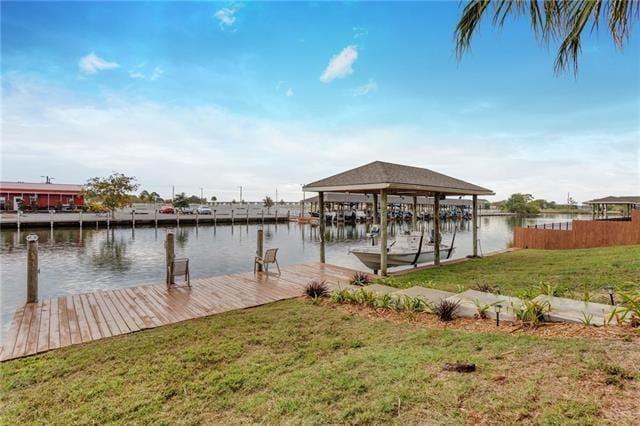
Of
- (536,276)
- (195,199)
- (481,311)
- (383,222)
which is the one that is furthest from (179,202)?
(481,311)

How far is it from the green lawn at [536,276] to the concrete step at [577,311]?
2.64ft

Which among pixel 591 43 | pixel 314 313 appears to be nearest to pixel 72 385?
pixel 314 313

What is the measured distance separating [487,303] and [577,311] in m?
1.14

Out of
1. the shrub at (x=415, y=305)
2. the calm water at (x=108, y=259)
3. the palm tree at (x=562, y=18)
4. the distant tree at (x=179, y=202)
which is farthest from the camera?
the distant tree at (x=179, y=202)

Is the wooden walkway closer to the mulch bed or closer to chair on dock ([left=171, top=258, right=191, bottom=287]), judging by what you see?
chair on dock ([left=171, top=258, right=191, bottom=287])

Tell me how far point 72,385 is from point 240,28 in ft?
43.6

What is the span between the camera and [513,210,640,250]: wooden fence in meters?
14.9

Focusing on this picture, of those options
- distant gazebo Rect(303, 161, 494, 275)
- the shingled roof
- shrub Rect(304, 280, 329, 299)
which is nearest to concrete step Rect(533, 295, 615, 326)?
shrub Rect(304, 280, 329, 299)

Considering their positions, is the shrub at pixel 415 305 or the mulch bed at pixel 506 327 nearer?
the mulch bed at pixel 506 327

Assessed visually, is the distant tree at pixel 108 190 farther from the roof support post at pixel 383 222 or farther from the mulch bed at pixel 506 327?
the mulch bed at pixel 506 327

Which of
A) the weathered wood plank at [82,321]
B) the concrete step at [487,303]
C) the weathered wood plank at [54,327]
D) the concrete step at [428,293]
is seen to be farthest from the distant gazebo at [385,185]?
the weathered wood plank at [54,327]

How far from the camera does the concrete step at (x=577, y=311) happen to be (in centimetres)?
417

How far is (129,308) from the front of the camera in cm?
647

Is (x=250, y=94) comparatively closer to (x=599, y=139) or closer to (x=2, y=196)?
(x=599, y=139)
